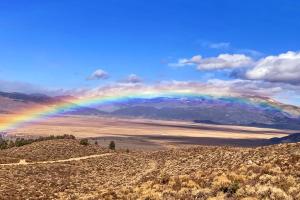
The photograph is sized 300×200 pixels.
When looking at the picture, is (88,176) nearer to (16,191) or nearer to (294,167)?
(16,191)

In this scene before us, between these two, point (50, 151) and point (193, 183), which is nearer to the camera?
point (193, 183)

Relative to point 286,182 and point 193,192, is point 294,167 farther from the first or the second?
point 193,192

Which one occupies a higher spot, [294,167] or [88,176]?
[294,167]

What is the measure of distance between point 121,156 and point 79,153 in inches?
539

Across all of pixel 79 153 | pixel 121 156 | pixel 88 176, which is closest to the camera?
pixel 88 176

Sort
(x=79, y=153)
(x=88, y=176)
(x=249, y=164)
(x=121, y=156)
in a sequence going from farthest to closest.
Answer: (x=79, y=153) → (x=121, y=156) → (x=88, y=176) → (x=249, y=164)

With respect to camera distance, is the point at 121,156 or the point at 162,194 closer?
the point at 162,194

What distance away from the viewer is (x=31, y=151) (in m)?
113

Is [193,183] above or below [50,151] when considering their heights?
above

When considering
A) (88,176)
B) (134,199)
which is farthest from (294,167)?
(88,176)

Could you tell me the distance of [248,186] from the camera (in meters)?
31.8

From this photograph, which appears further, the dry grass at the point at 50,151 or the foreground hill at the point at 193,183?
the dry grass at the point at 50,151

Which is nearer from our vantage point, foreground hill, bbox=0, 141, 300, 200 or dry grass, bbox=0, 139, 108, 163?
foreground hill, bbox=0, 141, 300, 200

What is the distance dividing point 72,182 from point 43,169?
14773mm
